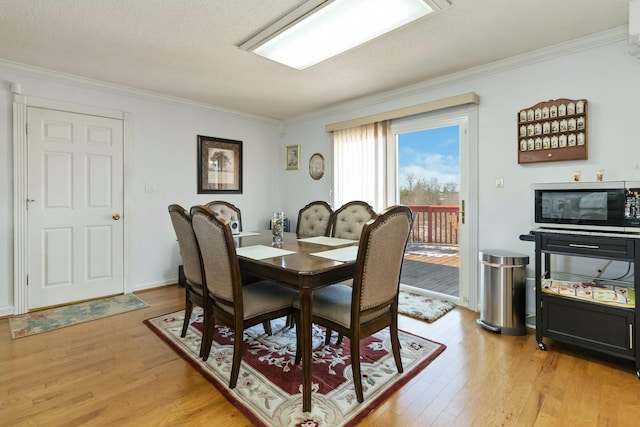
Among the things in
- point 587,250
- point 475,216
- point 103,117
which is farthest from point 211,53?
point 587,250

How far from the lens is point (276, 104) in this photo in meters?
4.15

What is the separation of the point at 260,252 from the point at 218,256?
35 cm

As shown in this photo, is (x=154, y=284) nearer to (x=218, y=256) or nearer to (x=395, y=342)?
(x=218, y=256)

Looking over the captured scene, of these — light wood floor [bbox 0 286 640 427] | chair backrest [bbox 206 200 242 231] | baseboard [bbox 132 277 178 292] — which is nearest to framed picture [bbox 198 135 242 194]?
chair backrest [bbox 206 200 242 231]

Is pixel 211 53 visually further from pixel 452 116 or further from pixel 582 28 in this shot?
pixel 582 28

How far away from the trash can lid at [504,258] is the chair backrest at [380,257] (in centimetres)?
117

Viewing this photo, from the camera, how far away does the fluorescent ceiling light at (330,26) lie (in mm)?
1967

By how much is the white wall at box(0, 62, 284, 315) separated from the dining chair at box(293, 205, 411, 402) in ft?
8.85

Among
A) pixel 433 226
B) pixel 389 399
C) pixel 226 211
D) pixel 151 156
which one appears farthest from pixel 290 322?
pixel 433 226

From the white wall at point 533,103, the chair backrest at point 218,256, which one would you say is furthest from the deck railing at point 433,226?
the chair backrest at point 218,256

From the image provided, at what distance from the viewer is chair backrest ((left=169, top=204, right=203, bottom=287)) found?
2.13 metres

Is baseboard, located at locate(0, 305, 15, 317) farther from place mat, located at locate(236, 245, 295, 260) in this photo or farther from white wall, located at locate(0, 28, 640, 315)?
place mat, located at locate(236, 245, 295, 260)

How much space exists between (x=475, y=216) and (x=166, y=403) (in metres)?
2.82

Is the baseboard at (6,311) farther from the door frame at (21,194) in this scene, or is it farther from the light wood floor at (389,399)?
the light wood floor at (389,399)
